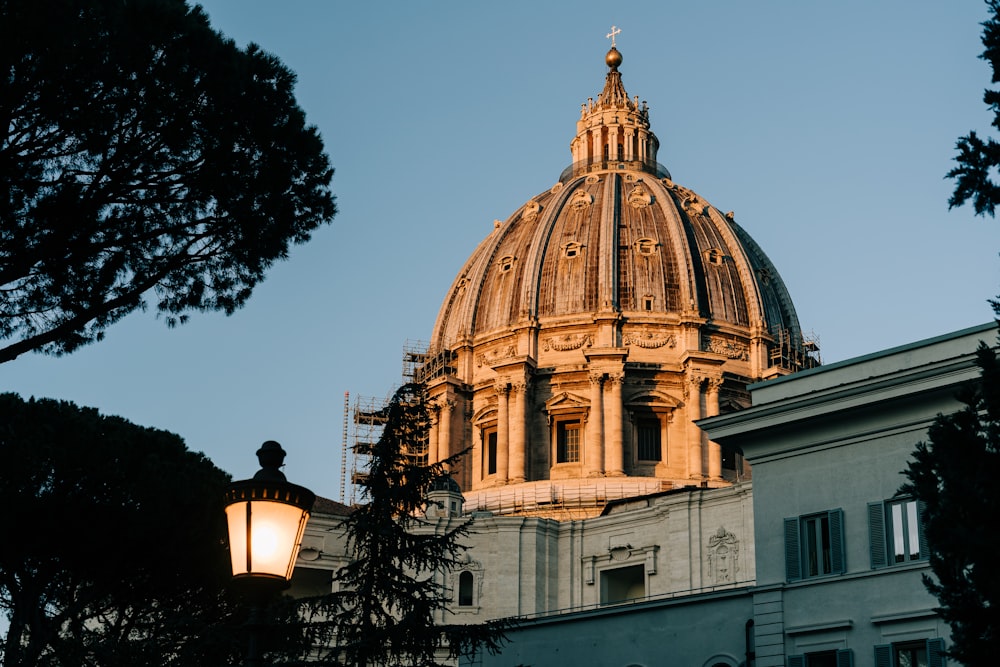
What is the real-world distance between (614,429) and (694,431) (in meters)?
3.47

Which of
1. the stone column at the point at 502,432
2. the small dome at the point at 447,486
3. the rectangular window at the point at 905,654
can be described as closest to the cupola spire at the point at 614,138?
the stone column at the point at 502,432

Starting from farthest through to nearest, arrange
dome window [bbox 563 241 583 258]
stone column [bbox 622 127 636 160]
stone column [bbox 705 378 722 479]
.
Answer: stone column [bbox 622 127 636 160], dome window [bbox 563 241 583 258], stone column [bbox 705 378 722 479]

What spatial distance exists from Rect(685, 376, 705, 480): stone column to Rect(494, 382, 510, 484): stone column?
797 cm

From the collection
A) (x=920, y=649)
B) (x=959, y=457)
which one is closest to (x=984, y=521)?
(x=959, y=457)

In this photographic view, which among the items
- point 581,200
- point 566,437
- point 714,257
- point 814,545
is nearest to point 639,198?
point 581,200

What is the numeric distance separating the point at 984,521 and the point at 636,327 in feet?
171

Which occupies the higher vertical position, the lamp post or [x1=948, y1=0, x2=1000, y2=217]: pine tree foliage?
[x1=948, y1=0, x2=1000, y2=217]: pine tree foliage

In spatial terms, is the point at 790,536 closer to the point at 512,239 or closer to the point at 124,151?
the point at 124,151

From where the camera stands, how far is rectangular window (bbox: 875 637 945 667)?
22109mm

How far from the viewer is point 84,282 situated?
16.2 metres

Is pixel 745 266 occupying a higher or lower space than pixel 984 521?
higher

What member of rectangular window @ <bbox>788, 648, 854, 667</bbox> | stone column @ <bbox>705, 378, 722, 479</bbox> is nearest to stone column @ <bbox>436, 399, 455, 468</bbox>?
stone column @ <bbox>705, 378, 722, 479</bbox>

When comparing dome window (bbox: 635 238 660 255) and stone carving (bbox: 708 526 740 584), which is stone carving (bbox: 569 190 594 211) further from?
stone carving (bbox: 708 526 740 584)

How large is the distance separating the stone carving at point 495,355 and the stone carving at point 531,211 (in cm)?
921
